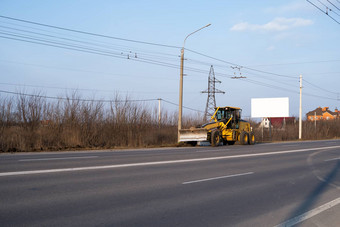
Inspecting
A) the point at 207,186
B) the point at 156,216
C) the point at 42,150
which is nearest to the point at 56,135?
the point at 42,150

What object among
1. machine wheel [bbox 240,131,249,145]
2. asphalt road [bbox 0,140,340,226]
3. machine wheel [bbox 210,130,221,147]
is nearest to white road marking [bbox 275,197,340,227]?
asphalt road [bbox 0,140,340,226]

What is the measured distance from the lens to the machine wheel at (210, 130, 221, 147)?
25.2 meters

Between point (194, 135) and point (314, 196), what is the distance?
1668cm

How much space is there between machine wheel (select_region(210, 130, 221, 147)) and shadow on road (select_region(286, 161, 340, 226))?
12.8 m

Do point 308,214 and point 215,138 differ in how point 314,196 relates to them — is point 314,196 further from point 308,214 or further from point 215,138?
point 215,138

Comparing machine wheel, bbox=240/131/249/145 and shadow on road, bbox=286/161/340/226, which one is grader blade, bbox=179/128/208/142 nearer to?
machine wheel, bbox=240/131/249/145

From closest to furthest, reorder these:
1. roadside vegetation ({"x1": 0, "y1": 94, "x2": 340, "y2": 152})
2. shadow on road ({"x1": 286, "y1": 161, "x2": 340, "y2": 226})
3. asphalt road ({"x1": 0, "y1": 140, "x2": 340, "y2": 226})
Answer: asphalt road ({"x1": 0, "y1": 140, "x2": 340, "y2": 226}), shadow on road ({"x1": 286, "y1": 161, "x2": 340, "y2": 226}), roadside vegetation ({"x1": 0, "y1": 94, "x2": 340, "y2": 152})

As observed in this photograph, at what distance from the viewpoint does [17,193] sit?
7438 millimetres

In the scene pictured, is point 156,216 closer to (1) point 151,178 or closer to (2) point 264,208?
(2) point 264,208

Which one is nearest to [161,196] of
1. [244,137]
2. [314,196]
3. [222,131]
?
[314,196]

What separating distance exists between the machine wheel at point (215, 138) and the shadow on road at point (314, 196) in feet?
42.1

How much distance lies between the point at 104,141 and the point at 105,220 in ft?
65.7

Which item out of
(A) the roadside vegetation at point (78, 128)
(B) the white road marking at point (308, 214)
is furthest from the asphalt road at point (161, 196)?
(A) the roadside vegetation at point (78, 128)

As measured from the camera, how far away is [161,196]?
25.6 feet
